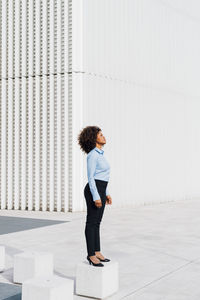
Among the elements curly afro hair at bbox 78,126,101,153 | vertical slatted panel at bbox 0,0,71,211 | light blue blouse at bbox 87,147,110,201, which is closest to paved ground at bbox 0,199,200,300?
vertical slatted panel at bbox 0,0,71,211

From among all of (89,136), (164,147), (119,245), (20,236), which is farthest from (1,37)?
(89,136)

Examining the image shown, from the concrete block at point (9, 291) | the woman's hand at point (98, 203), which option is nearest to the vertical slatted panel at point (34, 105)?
the concrete block at point (9, 291)

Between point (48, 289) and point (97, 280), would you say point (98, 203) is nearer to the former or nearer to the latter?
point (97, 280)

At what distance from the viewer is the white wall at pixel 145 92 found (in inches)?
566

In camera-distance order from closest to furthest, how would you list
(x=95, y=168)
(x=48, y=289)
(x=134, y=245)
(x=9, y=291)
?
(x=48, y=289) → (x=9, y=291) → (x=95, y=168) → (x=134, y=245)

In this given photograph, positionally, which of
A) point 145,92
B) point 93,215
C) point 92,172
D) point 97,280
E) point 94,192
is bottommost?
point 97,280

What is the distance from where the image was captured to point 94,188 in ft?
18.4

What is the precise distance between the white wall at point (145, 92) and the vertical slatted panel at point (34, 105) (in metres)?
0.74

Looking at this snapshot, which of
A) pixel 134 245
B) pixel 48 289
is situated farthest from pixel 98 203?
pixel 134 245

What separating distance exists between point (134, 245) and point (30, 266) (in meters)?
2.94

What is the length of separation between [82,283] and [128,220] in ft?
21.8

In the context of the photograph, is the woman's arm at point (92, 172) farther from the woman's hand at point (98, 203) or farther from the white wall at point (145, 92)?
the white wall at point (145, 92)

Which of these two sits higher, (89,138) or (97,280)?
(89,138)

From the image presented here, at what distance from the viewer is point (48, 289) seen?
4.62 meters
